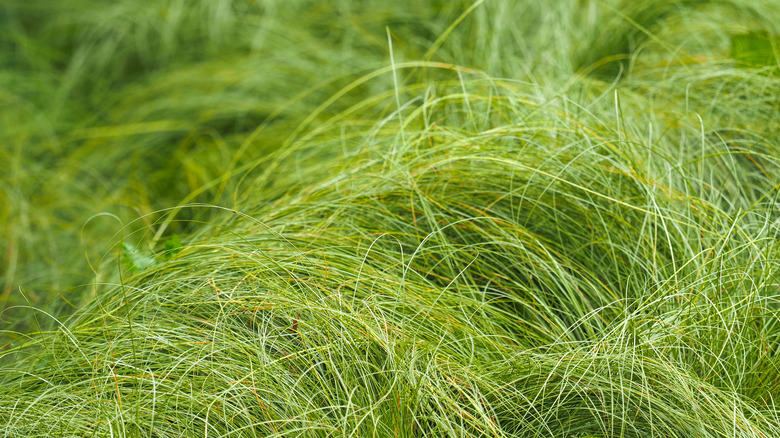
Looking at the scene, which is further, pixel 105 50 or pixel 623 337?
pixel 105 50

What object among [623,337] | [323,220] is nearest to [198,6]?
[323,220]

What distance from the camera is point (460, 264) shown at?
66.9 inches

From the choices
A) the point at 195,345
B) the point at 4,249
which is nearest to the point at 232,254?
the point at 195,345

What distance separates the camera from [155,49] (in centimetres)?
363

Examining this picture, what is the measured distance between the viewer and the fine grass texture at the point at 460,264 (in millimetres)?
1305

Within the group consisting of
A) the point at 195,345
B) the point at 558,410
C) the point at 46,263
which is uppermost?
the point at 195,345


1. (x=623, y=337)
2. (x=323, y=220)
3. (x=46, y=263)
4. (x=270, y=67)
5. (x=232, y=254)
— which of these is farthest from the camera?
(x=270, y=67)

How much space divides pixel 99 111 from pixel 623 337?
274cm

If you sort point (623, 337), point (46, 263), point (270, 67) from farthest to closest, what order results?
point (270, 67), point (46, 263), point (623, 337)

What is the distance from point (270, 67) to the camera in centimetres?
310

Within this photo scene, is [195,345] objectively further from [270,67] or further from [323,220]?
[270,67]

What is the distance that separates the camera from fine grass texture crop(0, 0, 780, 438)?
1.30m

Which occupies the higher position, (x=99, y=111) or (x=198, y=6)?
(x=198, y=6)

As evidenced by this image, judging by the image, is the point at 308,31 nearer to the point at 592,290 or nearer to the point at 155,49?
the point at 155,49
